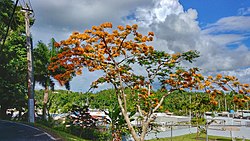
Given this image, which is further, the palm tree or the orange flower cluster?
the palm tree

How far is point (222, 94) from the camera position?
35.0ft

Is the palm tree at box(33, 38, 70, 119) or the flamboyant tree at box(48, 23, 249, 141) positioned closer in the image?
the flamboyant tree at box(48, 23, 249, 141)

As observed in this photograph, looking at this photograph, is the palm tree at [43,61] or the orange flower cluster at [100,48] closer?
the orange flower cluster at [100,48]

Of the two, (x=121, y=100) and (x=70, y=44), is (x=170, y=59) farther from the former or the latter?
(x=70, y=44)

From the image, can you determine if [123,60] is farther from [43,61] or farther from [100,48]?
[43,61]

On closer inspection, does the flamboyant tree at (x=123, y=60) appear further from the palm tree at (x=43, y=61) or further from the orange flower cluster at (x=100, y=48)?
the palm tree at (x=43, y=61)

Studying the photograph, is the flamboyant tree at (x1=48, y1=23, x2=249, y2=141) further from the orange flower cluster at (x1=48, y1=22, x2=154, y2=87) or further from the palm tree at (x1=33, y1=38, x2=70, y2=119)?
the palm tree at (x1=33, y1=38, x2=70, y2=119)

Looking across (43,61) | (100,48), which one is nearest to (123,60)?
(100,48)

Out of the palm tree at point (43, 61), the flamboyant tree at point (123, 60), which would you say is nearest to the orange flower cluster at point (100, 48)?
the flamboyant tree at point (123, 60)

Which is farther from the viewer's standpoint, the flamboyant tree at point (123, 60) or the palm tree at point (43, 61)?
the palm tree at point (43, 61)

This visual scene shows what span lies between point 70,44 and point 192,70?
481 cm

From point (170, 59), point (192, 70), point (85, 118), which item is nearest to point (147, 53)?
point (170, 59)

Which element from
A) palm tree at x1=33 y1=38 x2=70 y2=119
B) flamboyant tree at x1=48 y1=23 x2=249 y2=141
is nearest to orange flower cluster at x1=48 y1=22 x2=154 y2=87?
flamboyant tree at x1=48 y1=23 x2=249 y2=141

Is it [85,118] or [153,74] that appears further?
[85,118]
